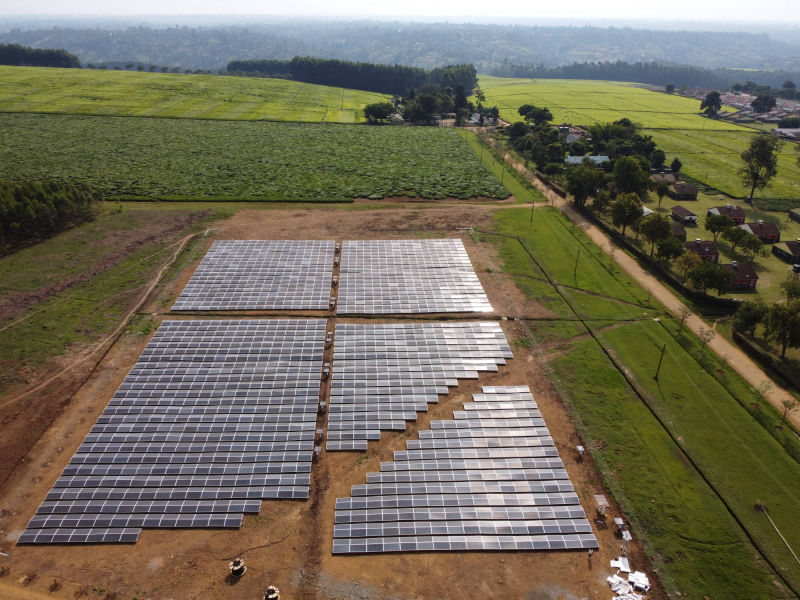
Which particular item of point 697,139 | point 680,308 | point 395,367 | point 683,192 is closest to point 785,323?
point 680,308

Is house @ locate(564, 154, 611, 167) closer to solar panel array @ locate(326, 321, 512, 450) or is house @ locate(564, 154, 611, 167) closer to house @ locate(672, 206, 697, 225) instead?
house @ locate(672, 206, 697, 225)

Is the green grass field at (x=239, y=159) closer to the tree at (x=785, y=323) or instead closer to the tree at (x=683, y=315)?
the tree at (x=683, y=315)

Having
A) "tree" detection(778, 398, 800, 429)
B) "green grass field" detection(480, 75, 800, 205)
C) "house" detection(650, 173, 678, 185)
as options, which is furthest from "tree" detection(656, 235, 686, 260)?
"green grass field" detection(480, 75, 800, 205)

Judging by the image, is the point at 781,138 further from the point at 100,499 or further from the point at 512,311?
the point at 100,499

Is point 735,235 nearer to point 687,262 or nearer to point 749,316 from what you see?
point 687,262

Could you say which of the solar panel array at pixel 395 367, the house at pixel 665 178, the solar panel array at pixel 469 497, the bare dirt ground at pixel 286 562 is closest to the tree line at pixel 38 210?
the bare dirt ground at pixel 286 562

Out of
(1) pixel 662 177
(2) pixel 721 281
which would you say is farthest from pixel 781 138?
(2) pixel 721 281
